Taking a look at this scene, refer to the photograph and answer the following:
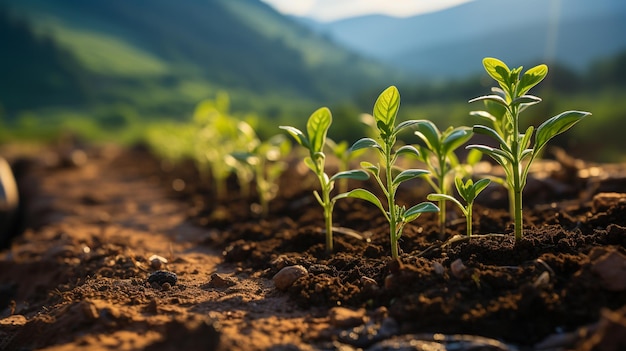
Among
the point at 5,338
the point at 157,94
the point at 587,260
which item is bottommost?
the point at 5,338

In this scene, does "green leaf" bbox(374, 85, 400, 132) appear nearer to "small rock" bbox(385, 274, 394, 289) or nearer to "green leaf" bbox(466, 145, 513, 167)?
"green leaf" bbox(466, 145, 513, 167)

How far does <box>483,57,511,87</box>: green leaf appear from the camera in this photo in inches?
90.7

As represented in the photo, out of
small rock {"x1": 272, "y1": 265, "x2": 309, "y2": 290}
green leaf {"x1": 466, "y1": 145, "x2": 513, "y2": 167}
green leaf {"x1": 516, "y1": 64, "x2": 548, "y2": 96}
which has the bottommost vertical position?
small rock {"x1": 272, "y1": 265, "x2": 309, "y2": 290}

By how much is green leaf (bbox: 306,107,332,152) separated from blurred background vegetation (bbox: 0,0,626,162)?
2.22m

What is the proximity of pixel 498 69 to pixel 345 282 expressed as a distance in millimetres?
1168

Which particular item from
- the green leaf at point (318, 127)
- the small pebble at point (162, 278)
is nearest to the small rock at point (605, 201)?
the green leaf at point (318, 127)

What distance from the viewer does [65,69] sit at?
29.4 m

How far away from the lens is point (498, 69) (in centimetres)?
231

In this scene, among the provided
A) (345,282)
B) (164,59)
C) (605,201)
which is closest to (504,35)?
(164,59)

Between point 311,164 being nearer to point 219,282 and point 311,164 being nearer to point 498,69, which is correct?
point 219,282

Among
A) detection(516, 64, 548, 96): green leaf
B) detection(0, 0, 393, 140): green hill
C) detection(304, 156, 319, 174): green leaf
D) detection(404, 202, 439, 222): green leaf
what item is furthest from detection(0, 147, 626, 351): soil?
detection(0, 0, 393, 140): green hill

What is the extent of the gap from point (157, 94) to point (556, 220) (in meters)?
30.7

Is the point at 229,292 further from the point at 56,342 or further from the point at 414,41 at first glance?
the point at 414,41

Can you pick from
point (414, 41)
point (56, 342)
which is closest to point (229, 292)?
point (56, 342)
